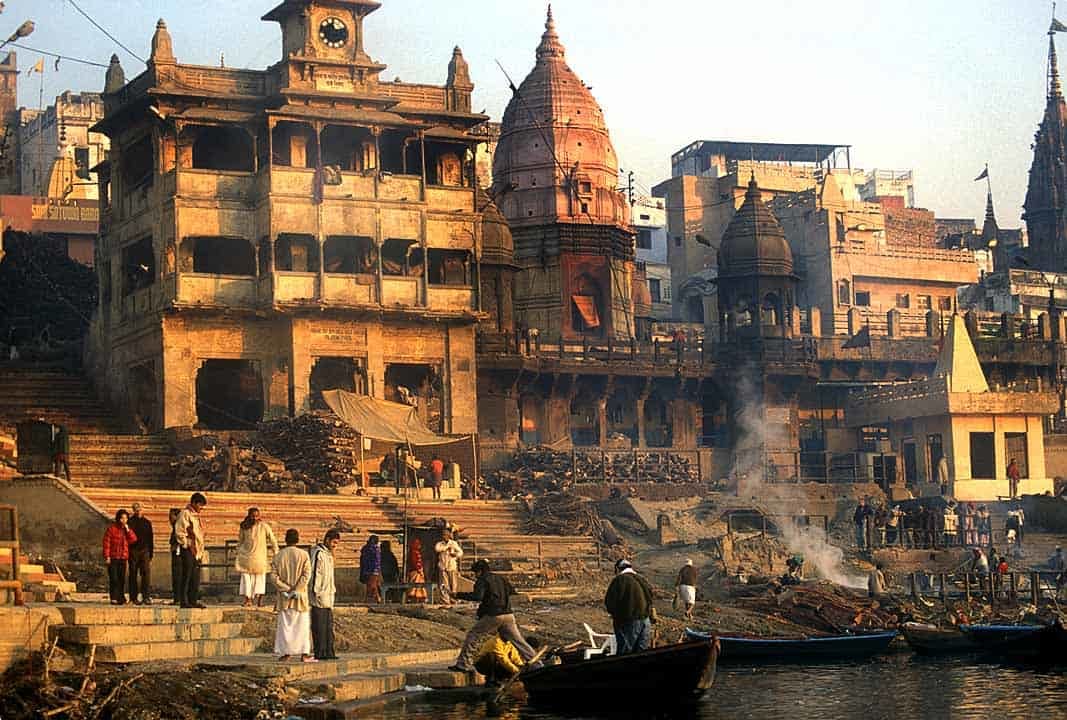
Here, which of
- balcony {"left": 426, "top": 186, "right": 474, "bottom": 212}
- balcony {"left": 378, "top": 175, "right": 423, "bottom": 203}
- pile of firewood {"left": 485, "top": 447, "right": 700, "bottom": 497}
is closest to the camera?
balcony {"left": 378, "top": 175, "right": 423, "bottom": 203}

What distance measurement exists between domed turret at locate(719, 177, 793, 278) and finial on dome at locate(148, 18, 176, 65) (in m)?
20.1

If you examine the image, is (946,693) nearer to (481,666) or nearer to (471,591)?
(481,666)

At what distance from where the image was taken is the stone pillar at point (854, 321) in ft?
218

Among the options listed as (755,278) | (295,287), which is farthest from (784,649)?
(755,278)

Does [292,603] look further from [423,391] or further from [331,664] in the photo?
[423,391]

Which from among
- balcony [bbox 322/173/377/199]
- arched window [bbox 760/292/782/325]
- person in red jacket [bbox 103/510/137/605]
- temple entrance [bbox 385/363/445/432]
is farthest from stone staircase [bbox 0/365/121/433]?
person in red jacket [bbox 103/510/137/605]

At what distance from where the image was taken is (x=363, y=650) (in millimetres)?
25391

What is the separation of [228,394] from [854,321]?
26.9 meters

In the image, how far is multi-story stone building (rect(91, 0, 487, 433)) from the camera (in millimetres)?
46094

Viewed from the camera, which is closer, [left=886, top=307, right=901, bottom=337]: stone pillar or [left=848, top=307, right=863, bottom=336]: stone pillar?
[left=886, top=307, right=901, bottom=337]: stone pillar

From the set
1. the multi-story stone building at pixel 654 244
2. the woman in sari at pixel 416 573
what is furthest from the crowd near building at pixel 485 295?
the woman in sari at pixel 416 573

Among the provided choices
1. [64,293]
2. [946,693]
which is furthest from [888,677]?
[64,293]

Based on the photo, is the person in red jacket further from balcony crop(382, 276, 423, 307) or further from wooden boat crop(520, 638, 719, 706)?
balcony crop(382, 276, 423, 307)

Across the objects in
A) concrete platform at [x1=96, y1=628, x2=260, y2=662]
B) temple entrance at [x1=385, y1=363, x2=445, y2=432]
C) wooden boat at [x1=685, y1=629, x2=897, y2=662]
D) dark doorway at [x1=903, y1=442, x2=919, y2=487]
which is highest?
temple entrance at [x1=385, y1=363, x2=445, y2=432]
